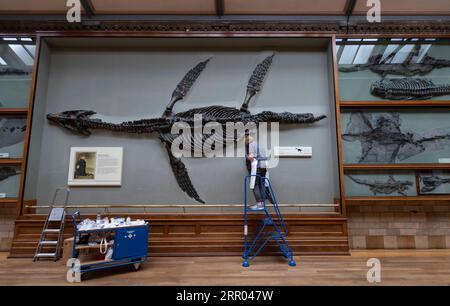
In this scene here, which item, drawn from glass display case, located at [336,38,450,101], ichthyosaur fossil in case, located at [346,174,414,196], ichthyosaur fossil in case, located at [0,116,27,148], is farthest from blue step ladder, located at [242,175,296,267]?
ichthyosaur fossil in case, located at [0,116,27,148]

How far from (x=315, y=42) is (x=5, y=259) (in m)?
6.34

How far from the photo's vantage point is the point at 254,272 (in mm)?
3215

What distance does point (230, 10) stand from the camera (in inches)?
190

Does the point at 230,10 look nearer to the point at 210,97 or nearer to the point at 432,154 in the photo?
the point at 210,97

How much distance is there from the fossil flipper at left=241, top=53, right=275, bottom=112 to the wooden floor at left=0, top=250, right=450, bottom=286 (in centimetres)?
270

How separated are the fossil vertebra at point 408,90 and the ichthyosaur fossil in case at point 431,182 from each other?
4.76ft

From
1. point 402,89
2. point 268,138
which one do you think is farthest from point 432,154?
point 268,138

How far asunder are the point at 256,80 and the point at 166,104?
1.75 metres

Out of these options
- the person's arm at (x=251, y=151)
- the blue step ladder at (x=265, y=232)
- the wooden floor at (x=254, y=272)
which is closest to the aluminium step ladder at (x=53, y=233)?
the wooden floor at (x=254, y=272)

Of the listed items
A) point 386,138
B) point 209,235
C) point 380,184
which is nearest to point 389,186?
point 380,184

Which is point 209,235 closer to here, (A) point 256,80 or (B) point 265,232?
(B) point 265,232

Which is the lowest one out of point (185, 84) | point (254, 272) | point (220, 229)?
point (254, 272)

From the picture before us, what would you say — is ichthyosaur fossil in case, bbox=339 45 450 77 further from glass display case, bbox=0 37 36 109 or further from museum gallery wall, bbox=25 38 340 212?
glass display case, bbox=0 37 36 109

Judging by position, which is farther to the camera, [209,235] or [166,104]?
[166,104]
